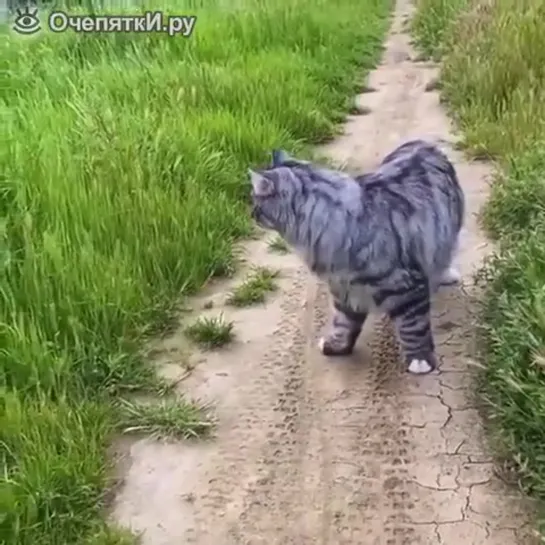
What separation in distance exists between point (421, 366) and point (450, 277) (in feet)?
2.36

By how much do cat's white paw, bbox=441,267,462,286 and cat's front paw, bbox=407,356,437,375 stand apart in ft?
2.12

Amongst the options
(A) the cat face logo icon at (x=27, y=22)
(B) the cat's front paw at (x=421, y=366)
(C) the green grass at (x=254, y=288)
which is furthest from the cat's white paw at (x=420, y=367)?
(A) the cat face logo icon at (x=27, y=22)

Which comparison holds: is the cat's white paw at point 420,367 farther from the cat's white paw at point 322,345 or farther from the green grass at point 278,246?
the green grass at point 278,246

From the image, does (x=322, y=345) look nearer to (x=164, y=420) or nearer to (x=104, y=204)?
(x=164, y=420)

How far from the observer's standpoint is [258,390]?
127 inches

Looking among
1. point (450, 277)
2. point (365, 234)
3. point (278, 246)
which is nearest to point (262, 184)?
point (365, 234)

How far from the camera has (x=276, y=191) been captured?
9.97ft

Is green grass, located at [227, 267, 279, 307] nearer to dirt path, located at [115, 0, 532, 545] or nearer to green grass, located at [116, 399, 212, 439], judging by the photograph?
dirt path, located at [115, 0, 532, 545]

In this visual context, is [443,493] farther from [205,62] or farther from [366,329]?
[205,62]

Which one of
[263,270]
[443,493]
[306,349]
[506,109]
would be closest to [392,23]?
[506,109]

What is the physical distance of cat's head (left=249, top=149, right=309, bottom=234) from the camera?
3029 millimetres

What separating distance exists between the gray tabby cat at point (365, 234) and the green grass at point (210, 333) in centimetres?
49

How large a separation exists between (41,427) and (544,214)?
215cm

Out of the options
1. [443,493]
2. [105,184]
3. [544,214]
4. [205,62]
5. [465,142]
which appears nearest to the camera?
[443,493]
